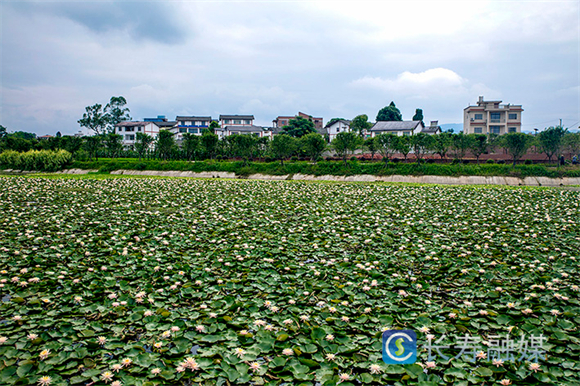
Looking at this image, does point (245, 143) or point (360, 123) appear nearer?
point (245, 143)

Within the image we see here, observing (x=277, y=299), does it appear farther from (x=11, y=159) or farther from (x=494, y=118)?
(x=494, y=118)

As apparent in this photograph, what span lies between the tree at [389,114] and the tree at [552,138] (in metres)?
45.4

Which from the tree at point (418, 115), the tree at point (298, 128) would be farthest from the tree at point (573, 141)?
the tree at point (418, 115)

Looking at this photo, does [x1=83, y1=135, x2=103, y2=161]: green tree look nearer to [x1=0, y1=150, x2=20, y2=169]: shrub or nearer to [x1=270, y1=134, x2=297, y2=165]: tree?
[x1=0, y1=150, x2=20, y2=169]: shrub

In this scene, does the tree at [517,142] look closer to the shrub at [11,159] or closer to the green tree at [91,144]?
the green tree at [91,144]

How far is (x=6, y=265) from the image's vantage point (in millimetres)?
5887

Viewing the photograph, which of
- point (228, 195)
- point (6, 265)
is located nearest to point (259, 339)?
point (6, 265)

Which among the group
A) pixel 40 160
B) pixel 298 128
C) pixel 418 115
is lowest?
pixel 40 160

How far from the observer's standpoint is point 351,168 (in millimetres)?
31406

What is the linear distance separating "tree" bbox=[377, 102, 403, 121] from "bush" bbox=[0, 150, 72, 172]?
61.7m

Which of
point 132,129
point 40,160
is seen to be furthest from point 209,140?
point 132,129

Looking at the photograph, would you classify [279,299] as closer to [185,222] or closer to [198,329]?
[198,329]

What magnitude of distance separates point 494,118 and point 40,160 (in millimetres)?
62879

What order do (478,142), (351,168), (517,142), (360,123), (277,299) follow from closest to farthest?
(277,299)
(351,168)
(517,142)
(478,142)
(360,123)
